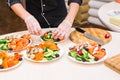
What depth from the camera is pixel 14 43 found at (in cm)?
141

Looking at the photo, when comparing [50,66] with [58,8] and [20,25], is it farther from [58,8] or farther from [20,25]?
[20,25]

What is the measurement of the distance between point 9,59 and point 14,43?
19cm

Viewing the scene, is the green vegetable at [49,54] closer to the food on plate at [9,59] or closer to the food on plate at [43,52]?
the food on plate at [43,52]

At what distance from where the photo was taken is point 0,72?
3.95 feet

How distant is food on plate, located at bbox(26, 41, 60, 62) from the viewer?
4.15ft

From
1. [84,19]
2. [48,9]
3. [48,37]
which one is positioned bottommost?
[84,19]

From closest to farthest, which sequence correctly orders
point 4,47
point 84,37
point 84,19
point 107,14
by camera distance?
1. point 4,47
2. point 84,37
3. point 107,14
4. point 84,19

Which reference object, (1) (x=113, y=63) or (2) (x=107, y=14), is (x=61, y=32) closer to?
(1) (x=113, y=63)

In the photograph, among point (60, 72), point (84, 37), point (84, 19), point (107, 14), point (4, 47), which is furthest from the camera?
point (84, 19)

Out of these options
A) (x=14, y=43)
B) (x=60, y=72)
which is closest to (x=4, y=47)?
(x=14, y=43)

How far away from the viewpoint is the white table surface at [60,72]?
1132 millimetres

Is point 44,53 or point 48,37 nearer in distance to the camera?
point 44,53

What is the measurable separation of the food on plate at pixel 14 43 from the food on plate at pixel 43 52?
0.30 feet

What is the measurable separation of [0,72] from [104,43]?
2.13 feet
